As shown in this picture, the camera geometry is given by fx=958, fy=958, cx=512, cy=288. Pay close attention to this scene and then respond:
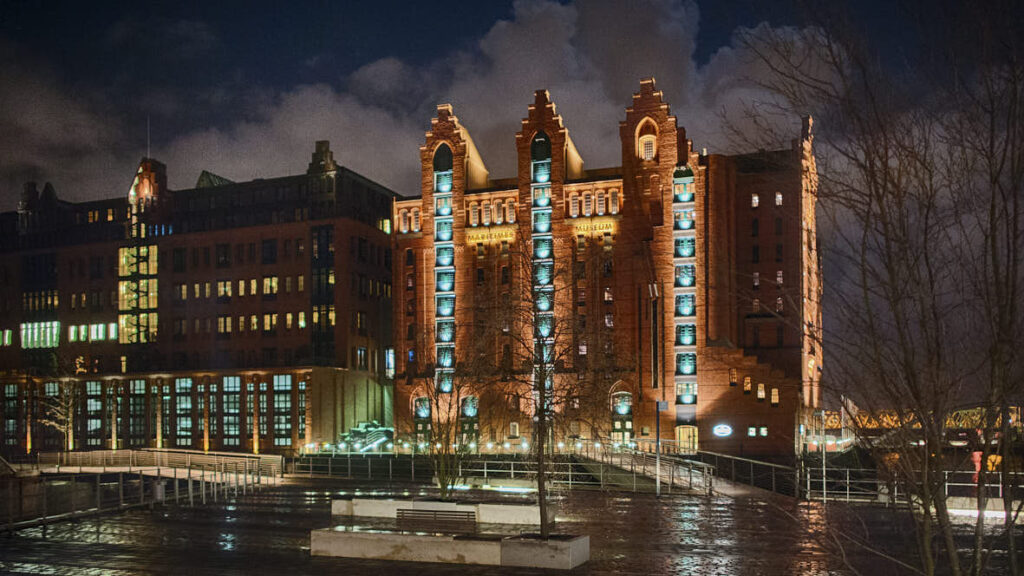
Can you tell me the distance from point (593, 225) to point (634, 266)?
213 inches

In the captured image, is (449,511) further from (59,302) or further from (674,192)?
(59,302)

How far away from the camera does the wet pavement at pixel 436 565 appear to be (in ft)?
65.7

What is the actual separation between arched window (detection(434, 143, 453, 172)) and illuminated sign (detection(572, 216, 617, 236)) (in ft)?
45.8

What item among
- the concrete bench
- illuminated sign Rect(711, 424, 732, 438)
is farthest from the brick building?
the concrete bench

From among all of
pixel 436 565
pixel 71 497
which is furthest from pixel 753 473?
pixel 436 565

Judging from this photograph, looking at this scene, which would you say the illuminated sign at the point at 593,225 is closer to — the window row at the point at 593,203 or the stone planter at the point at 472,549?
the window row at the point at 593,203

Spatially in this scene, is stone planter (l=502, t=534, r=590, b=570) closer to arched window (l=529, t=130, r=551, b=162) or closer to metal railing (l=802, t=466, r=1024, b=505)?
metal railing (l=802, t=466, r=1024, b=505)

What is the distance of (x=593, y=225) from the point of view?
84.7m

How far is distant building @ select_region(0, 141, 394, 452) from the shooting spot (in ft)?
297

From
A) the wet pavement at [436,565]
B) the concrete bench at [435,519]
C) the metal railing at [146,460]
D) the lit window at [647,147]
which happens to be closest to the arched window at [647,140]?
the lit window at [647,147]

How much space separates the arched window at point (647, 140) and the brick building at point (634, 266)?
0.41 feet

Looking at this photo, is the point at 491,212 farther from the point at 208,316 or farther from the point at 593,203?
the point at 208,316

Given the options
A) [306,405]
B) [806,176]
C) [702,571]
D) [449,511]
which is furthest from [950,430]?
[306,405]

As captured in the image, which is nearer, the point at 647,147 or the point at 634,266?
the point at 634,266
